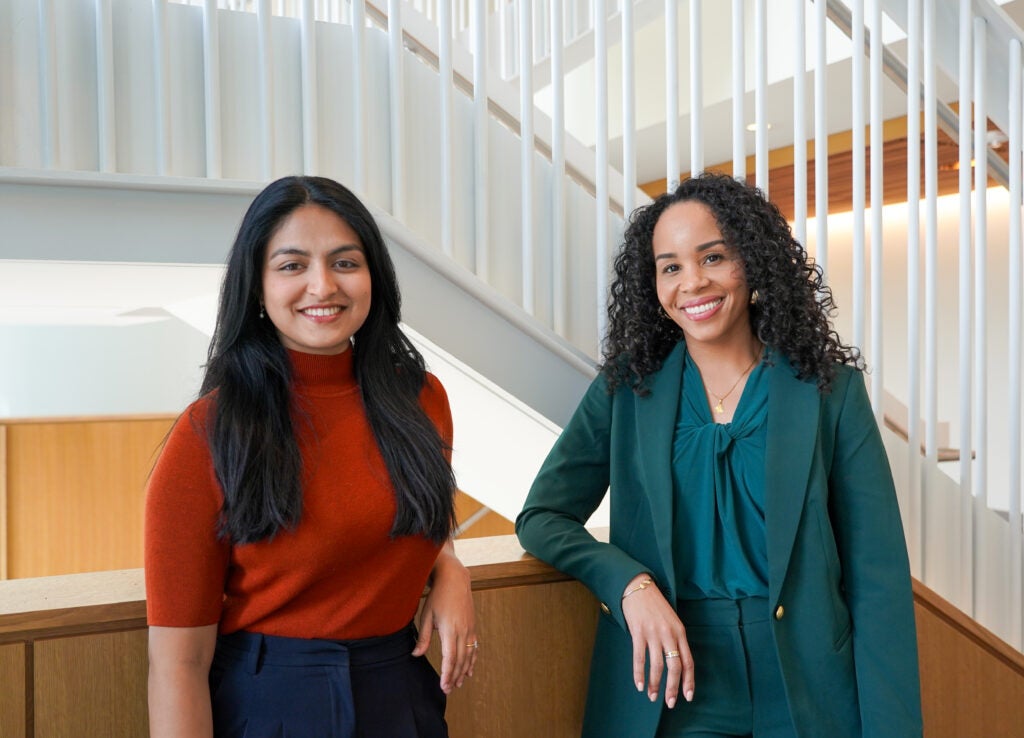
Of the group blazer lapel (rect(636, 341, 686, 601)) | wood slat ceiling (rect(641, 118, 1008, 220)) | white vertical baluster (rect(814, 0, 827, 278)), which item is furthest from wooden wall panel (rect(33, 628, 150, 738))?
wood slat ceiling (rect(641, 118, 1008, 220))

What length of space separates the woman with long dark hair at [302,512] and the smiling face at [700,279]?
23.1 inches

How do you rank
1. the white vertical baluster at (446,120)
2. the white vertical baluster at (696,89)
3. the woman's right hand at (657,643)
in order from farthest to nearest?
the white vertical baluster at (696,89), the white vertical baluster at (446,120), the woman's right hand at (657,643)

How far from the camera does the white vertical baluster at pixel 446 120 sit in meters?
2.33

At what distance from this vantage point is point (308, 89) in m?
2.22

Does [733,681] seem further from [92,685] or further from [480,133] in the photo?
[480,133]

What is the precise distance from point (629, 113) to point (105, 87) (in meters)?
1.27

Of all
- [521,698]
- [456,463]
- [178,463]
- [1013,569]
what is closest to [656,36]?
[456,463]

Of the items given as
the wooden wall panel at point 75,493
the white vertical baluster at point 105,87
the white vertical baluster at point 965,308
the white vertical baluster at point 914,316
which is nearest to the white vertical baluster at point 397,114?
the white vertical baluster at point 105,87

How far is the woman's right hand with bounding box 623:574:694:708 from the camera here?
1.70m

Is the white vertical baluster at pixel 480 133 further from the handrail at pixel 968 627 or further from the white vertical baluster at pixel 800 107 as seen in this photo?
the handrail at pixel 968 627

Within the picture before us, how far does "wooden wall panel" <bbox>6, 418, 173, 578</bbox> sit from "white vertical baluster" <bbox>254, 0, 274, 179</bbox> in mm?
5134

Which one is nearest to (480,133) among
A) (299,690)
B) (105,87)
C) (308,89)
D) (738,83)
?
(308,89)

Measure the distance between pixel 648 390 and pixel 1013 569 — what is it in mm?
1638

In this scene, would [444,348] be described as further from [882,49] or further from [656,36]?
[656,36]
